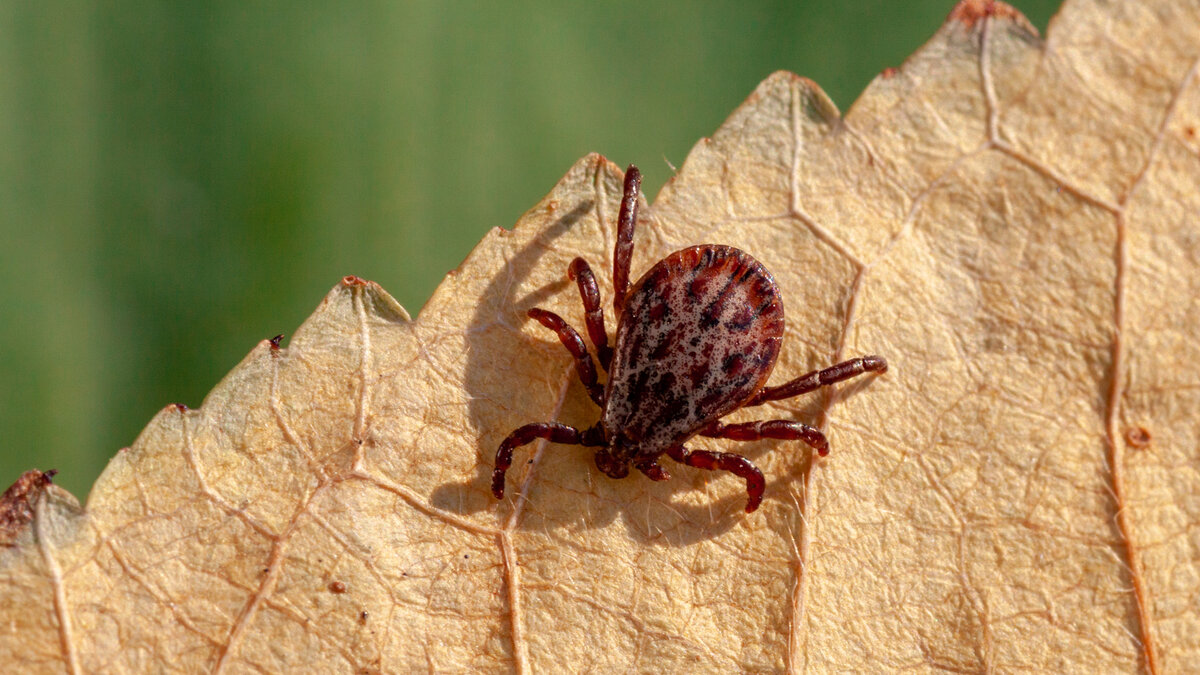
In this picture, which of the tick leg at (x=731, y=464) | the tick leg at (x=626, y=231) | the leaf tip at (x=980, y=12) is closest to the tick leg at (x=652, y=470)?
the tick leg at (x=731, y=464)

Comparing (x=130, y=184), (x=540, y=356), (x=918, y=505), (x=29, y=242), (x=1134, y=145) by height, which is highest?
(x=1134, y=145)

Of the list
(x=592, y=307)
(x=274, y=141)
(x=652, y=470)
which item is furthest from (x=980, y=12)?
(x=274, y=141)

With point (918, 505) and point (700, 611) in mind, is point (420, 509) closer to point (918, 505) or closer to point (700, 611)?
point (700, 611)

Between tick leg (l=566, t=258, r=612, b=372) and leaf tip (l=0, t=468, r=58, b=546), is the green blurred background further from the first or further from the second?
leaf tip (l=0, t=468, r=58, b=546)

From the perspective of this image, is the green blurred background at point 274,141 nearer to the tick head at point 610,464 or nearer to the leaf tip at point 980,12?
the leaf tip at point 980,12

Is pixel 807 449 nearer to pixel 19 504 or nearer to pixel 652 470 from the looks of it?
pixel 652 470

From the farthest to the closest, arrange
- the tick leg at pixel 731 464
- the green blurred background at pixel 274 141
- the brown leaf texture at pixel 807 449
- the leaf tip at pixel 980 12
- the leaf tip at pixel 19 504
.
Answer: the green blurred background at pixel 274 141 < the tick leg at pixel 731 464 < the leaf tip at pixel 980 12 < the brown leaf texture at pixel 807 449 < the leaf tip at pixel 19 504

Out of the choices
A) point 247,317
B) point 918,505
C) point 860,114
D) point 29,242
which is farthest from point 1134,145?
point 29,242
